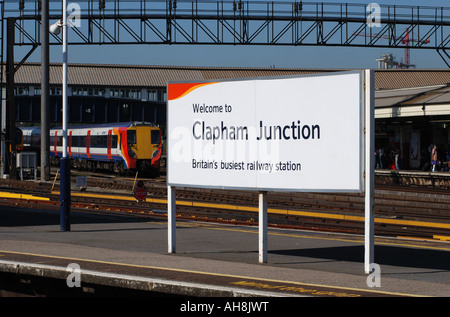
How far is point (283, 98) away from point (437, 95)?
26.7 m

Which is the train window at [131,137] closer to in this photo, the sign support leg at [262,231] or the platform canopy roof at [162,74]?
the sign support leg at [262,231]

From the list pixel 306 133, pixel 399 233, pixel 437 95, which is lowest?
pixel 399 233

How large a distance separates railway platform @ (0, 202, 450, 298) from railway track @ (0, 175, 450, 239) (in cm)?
156

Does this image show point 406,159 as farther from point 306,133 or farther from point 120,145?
point 306,133

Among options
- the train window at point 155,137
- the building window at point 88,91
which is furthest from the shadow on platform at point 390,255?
the building window at point 88,91

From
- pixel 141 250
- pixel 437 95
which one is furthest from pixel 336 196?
pixel 141 250

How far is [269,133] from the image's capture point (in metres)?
11.1

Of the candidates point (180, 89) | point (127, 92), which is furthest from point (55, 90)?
point (180, 89)

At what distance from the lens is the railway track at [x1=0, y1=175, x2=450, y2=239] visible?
689 inches

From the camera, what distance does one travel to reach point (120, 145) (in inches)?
1565

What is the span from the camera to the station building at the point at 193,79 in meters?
36.0

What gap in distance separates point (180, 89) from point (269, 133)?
2.10m

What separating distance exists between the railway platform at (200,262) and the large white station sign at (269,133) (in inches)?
52.9

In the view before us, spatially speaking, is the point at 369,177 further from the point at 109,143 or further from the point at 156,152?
the point at 109,143
